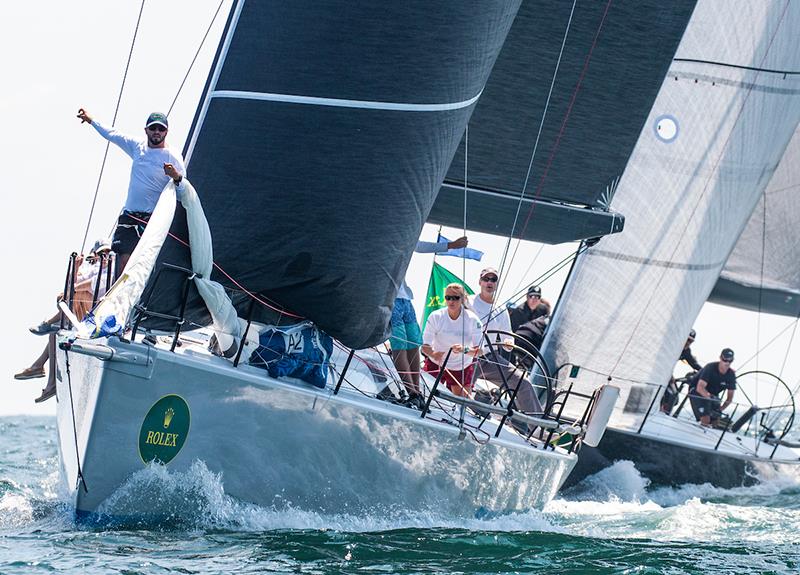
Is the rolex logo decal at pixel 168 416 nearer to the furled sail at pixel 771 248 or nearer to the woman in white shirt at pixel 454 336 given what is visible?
the woman in white shirt at pixel 454 336

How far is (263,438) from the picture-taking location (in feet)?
20.4

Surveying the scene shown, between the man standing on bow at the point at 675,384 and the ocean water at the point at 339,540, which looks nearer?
the ocean water at the point at 339,540

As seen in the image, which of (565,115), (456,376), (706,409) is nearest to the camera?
(456,376)

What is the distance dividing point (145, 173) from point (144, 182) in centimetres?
5

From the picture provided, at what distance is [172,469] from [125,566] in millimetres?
818

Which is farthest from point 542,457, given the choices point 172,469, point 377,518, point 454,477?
point 172,469

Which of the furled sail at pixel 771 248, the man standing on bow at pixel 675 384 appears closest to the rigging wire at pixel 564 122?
the man standing on bow at pixel 675 384

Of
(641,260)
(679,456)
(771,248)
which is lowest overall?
(679,456)

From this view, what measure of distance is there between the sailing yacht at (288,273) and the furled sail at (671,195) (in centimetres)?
471

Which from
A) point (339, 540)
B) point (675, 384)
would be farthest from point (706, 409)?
point (339, 540)

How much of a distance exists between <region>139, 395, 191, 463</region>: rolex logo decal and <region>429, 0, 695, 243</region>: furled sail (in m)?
3.59

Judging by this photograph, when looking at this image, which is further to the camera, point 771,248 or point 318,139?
point 771,248

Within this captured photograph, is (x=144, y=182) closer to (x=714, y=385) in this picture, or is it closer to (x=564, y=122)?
(x=564, y=122)

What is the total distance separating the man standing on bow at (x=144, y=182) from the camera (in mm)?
6750
